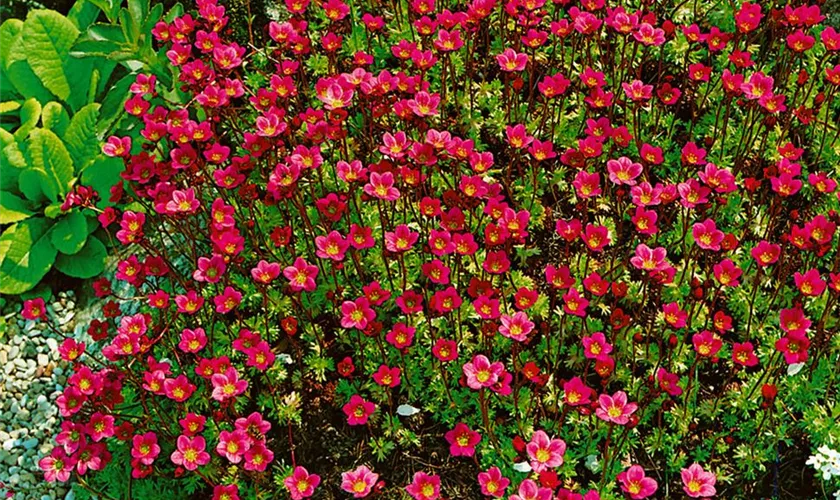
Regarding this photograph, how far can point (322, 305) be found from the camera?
467 cm

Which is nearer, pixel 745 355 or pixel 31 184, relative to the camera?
pixel 745 355

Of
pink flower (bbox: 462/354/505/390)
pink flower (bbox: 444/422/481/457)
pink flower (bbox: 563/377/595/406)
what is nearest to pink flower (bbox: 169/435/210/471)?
pink flower (bbox: 444/422/481/457)

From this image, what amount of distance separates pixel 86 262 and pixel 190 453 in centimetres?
201

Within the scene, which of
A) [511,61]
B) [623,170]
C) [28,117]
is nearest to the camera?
[623,170]

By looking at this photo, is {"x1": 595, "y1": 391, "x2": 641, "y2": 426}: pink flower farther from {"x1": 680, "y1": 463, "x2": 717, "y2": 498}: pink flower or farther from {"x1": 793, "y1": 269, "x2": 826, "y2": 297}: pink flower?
{"x1": 793, "y1": 269, "x2": 826, "y2": 297}: pink flower

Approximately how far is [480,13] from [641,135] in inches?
48.9

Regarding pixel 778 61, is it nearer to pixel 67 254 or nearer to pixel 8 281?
pixel 67 254

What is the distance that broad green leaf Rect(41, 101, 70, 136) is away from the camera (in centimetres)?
551

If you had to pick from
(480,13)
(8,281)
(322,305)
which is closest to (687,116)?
(480,13)

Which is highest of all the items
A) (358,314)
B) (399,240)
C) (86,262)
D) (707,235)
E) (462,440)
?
(707,235)

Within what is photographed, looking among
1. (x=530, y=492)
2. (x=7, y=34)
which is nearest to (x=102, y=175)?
(x=7, y=34)

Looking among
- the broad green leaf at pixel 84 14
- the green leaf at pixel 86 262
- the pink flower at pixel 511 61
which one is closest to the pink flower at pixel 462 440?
the pink flower at pixel 511 61

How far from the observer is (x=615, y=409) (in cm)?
362

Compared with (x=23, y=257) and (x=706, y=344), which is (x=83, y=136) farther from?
(x=706, y=344)
